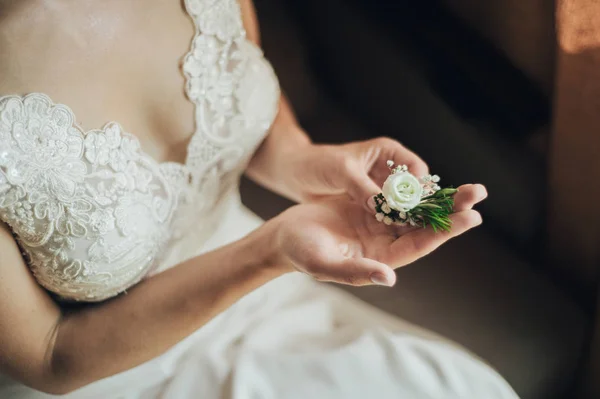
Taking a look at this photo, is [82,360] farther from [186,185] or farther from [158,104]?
[158,104]

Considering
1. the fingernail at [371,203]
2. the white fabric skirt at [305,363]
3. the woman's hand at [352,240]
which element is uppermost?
the fingernail at [371,203]

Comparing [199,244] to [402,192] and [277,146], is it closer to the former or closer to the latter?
[277,146]

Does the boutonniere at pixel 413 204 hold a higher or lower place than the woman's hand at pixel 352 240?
higher

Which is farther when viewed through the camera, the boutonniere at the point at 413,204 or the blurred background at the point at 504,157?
the blurred background at the point at 504,157

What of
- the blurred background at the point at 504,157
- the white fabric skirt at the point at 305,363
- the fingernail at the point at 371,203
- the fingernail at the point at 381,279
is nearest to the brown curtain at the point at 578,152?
the blurred background at the point at 504,157

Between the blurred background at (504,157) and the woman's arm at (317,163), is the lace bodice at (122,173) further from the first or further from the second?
the blurred background at (504,157)

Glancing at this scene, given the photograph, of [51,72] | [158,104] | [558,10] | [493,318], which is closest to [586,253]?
[493,318]
